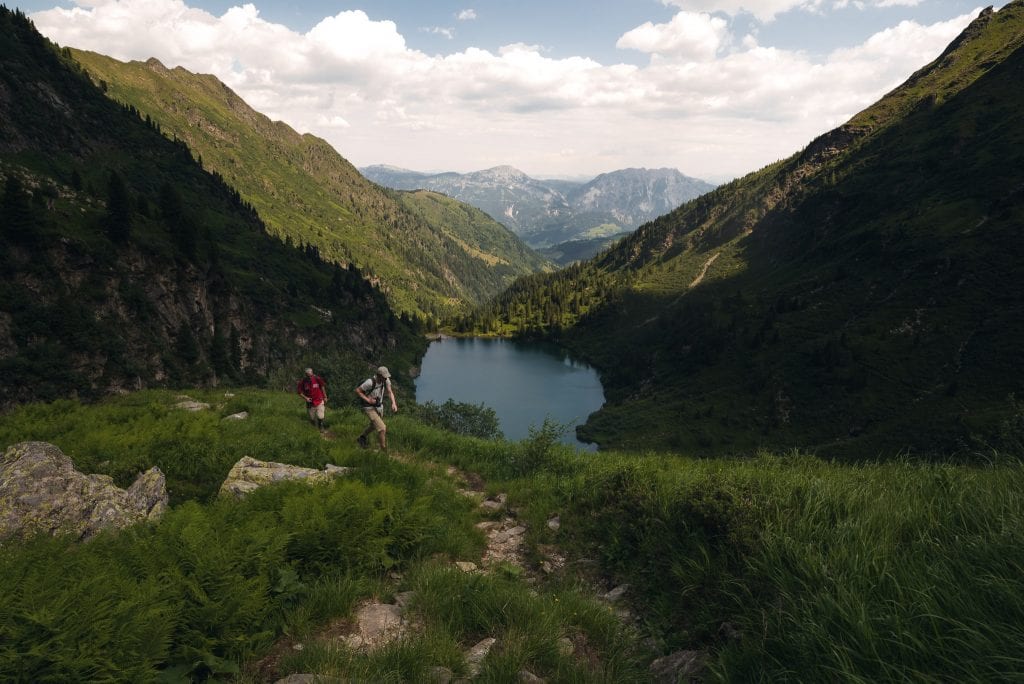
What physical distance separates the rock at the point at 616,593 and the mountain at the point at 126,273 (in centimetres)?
4743

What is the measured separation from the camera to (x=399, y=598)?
6047 millimetres

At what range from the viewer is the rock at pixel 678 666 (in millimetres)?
4527

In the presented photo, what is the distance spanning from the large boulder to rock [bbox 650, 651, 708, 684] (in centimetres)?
843

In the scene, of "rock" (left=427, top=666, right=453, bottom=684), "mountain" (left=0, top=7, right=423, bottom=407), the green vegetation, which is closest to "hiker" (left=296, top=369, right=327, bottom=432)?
the green vegetation

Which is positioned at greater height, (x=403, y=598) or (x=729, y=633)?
(x=729, y=633)

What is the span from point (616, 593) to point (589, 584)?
62cm

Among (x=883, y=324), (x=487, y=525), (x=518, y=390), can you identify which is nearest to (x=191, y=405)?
(x=487, y=525)

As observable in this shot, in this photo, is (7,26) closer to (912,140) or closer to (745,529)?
(745,529)

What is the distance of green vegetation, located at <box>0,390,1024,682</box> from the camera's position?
345cm

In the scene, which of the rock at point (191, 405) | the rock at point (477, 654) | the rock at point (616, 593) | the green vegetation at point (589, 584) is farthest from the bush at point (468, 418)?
the rock at point (477, 654)

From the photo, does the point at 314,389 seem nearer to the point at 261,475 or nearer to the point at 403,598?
the point at 261,475

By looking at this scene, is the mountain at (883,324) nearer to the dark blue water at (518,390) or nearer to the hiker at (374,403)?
the dark blue water at (518,390)

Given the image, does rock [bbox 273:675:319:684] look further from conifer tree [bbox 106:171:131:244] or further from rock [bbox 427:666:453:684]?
conifer tree [bbox 106:171:131:244]

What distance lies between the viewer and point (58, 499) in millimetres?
7805
